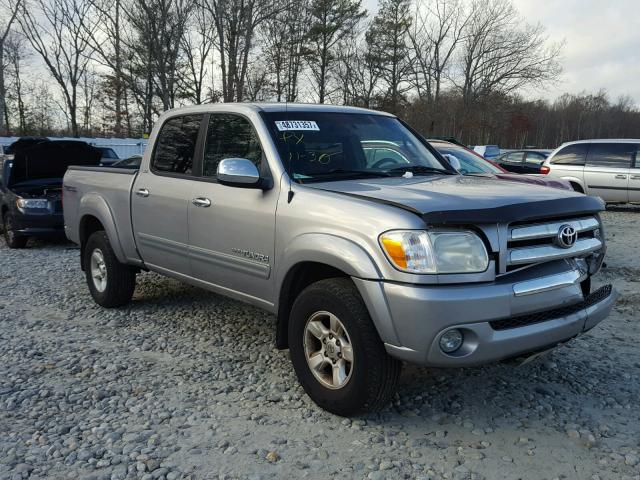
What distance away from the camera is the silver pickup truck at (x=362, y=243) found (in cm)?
289

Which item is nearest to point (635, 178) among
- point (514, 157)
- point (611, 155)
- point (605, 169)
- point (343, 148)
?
point (605, 169)

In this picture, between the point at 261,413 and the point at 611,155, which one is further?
the point at 611,155

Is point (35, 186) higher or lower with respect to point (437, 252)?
lower

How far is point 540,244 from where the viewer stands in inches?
124

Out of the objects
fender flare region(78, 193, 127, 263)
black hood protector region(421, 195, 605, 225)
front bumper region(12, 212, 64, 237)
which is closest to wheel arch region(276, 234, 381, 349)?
black hood protector region(421, 195, 605, 225)

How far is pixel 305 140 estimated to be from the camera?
4004 mm

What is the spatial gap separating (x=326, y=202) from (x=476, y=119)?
154 feet

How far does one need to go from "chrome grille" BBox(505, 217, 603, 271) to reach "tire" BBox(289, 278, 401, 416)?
83cm

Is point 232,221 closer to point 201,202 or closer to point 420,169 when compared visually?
point 201,202

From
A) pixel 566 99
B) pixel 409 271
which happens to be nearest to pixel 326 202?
pixel 409 271

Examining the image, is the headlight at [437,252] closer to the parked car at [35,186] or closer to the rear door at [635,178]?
the parked car at [35,186]

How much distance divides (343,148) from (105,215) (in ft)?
8.48

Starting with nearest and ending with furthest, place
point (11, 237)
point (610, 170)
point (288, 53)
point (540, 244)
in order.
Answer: point (540, 244) → point (11, 237) → point (610, 170) → point (288, 53)

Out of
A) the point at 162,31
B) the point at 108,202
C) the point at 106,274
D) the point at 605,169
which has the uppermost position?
the point at 162,31
